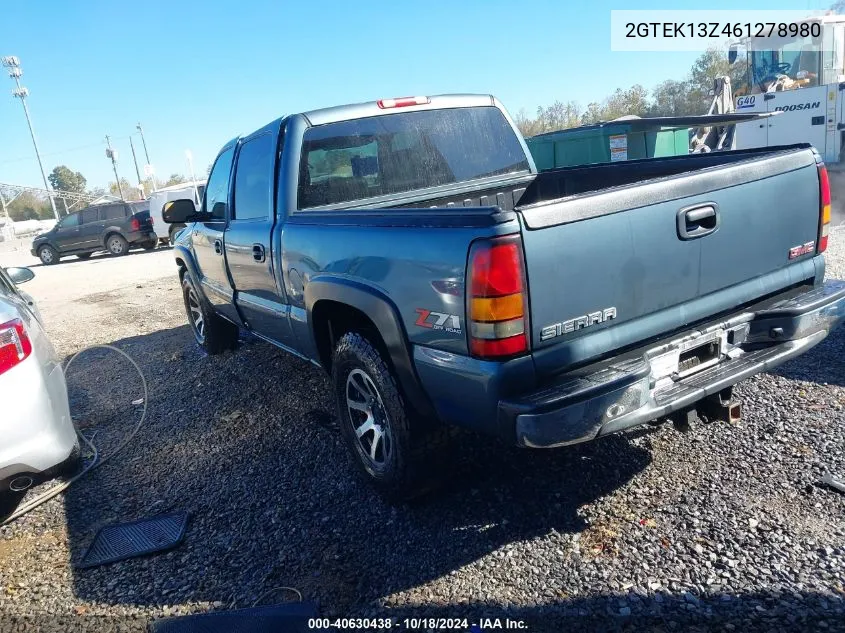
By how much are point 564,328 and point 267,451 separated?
2.37 metres

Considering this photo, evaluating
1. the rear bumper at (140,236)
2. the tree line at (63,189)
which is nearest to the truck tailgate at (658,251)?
the rear bumper at (140,236)

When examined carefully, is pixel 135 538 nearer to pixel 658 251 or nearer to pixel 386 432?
pixel 386 432

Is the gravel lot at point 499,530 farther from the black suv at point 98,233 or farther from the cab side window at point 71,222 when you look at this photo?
the cab side window at point 71,222

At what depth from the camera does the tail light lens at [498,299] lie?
218 centimetres

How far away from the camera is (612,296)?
7.89 feet

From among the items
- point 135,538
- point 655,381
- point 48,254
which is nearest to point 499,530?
point 655,381

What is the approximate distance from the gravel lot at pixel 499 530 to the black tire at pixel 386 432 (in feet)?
0.62

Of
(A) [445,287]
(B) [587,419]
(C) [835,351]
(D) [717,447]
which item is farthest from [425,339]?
(C) [835,351]

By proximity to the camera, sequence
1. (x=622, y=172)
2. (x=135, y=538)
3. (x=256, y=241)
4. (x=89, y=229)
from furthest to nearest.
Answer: (x=89, y=229)
(x=256, y=241)
(x=622, y=172)
(x=135, y=538)

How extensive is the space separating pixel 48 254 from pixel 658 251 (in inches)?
896

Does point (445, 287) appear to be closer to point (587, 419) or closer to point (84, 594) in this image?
point (587, 419)

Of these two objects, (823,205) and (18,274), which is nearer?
(823,205)

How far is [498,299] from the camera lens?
2.21m

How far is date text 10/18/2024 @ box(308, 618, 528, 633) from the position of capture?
2.30 m
